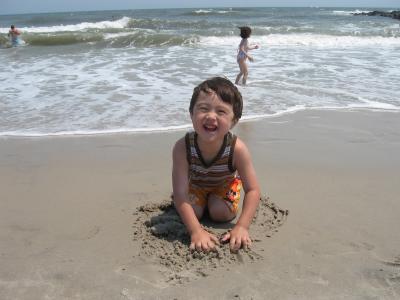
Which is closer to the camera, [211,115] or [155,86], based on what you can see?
[211,115]

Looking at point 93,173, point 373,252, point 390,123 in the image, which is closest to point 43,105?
point 93,173

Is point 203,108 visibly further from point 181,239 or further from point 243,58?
point 243,58

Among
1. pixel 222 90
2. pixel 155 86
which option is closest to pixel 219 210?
pixel 222 90

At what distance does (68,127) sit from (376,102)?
377 centimetres

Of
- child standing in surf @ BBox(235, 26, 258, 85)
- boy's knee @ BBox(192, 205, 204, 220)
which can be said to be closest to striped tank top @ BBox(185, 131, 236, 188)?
boy's knee @ BBox(192, 205, 204, 220)

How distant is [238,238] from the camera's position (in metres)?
2.19

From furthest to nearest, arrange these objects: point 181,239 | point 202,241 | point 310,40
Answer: point 310,40 → point 181,239 → point 202,241

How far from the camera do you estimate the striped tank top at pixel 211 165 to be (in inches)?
96.5

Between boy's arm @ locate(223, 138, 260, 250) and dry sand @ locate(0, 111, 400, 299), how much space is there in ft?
0.31

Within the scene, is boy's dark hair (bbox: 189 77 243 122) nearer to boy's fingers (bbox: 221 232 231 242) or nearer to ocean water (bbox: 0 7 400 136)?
boy's fingers (bbox: 221 232 231 242)

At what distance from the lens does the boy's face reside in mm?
2213

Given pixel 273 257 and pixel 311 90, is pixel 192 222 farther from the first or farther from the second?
pixel 311 90

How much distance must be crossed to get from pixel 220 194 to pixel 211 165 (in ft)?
0.69

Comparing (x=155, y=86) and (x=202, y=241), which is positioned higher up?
(x=155, y=86)
